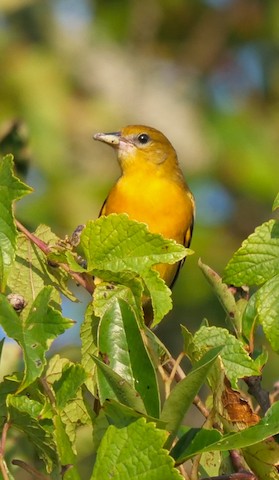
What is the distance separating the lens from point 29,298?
2.73 m

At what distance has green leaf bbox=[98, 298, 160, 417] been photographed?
2.36 m

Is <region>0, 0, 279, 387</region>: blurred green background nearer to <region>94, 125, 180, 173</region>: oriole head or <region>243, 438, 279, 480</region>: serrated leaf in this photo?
<region>94, 125, 180, 173</region>: oriole head

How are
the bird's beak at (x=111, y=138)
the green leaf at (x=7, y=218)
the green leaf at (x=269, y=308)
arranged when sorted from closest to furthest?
the green leaf at (x=7, y=218) → the green leaf at (x=269, y=308) → the bird's beak at (x=111, y=138)

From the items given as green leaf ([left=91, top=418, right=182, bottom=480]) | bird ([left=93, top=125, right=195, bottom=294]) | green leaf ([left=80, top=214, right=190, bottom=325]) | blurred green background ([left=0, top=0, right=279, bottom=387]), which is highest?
green leaf ([left=80, top=214, right=190, bottom=325])

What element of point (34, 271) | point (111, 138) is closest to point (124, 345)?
point (34, 271)

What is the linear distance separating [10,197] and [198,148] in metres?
4.86

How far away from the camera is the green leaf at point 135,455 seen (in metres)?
2.07

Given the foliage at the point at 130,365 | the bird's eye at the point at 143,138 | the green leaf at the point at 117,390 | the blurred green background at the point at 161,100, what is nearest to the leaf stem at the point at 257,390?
the foliage at the point at 130,365

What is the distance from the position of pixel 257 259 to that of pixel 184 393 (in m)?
0.52

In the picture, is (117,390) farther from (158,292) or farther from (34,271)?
(34,271)

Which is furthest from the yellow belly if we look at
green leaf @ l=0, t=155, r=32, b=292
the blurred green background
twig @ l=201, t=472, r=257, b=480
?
twig @ l=201, t=472, r=257, b=480

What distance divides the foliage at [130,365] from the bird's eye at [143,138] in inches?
108

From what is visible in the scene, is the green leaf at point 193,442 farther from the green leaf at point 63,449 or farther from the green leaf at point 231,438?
the green leaf at point 63,449

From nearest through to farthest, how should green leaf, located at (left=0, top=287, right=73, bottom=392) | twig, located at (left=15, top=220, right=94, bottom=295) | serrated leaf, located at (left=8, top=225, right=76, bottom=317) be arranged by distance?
green leaf, located at (left=0, top=287, right=73, bottom=392) < twig, located at (left=15, top=220, right=94, bottom=295) < serrated leaf, located at (left=8, top=225, right=76, bottom=317)
